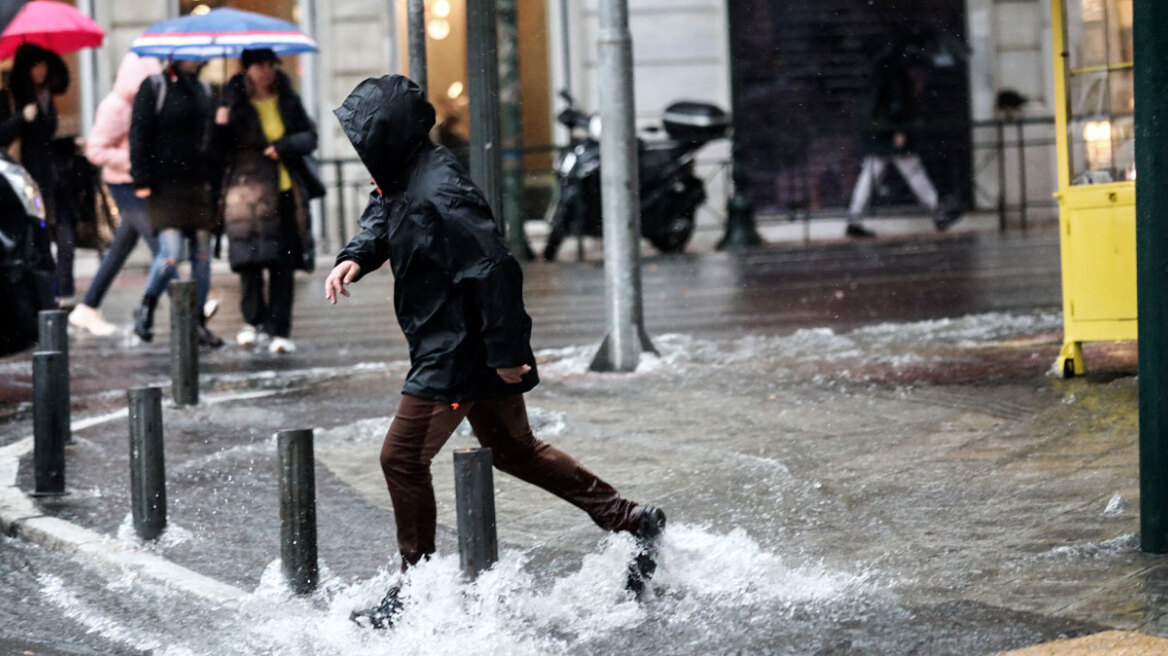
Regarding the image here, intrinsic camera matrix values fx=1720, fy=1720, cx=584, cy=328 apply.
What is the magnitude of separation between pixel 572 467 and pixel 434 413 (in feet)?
1.67

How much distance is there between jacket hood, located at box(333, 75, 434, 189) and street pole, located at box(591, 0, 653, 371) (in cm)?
509

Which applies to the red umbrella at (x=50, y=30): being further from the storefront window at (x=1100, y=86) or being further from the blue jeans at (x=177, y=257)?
the storefront window at (x=1100, y=86)

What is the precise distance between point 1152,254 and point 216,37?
8.27 metres

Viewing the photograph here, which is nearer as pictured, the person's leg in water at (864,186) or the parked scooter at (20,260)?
the parked scooter at (20,260)

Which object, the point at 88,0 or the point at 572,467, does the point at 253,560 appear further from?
the point at 88,0

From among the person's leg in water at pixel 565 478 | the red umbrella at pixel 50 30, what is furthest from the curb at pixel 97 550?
the red umbrella at pixel 50 30

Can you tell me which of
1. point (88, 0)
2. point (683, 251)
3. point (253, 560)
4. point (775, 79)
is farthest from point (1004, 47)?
point (253, 560)

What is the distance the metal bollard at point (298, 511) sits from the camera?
18.1 feet

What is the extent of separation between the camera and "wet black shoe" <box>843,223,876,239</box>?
878 inches

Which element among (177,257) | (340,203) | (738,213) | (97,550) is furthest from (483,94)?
(738,213)

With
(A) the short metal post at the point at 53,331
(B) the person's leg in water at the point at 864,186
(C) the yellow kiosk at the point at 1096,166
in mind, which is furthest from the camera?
(B) the person's leg in water at the point at 864,186

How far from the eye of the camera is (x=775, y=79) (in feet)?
78.3

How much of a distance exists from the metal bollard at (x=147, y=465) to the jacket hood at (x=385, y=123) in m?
1.69

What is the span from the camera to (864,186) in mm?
21656
